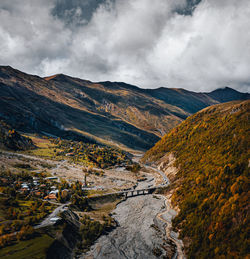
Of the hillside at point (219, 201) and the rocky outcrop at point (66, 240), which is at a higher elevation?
the hillside at point (219, 201)

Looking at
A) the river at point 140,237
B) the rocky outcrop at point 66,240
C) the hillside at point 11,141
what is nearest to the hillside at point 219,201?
the river at point 140,237

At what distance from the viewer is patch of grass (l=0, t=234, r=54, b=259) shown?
3984cm

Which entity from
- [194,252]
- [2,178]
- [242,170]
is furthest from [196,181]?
[2,178]

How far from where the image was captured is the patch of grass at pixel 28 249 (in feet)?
131

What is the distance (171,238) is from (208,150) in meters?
63.3

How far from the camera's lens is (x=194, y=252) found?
50.1 m

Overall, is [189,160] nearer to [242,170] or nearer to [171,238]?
[242,170]

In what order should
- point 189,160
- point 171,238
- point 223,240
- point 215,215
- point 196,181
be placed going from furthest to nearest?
point 189,160 → point 196,181 → point 171,238 → point 215,215 → point 223,240

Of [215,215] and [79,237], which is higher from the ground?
[215,215]

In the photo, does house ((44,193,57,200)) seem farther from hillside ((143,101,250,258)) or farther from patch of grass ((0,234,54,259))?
hillside ((143,101,250,258))

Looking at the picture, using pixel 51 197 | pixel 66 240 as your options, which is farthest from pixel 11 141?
pixel 66 240

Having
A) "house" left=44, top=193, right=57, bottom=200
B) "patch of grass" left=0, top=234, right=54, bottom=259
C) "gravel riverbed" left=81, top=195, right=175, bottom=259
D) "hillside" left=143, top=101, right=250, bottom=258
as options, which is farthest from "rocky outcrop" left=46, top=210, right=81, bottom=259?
"hillside" left=143, top=101, right=250, bottom=258

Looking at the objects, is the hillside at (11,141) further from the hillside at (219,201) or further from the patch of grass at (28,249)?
the hillside at (219,201)

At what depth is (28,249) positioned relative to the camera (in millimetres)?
42156
